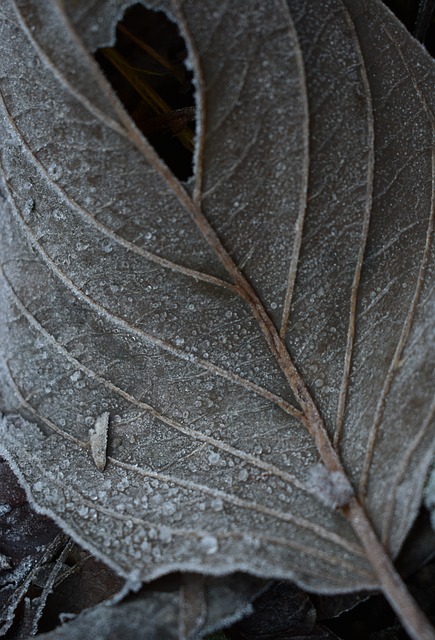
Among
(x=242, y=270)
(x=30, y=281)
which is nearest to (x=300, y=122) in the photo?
(x=242, y=270)

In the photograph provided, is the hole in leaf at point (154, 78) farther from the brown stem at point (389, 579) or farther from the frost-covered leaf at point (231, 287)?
the brown stem at point (389, 579)

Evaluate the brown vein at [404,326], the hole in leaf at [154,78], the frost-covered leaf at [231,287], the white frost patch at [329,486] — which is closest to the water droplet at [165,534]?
the frost-covered leaf at [231,287]

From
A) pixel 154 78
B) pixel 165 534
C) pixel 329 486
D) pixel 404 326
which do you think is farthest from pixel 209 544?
pixel 154 78

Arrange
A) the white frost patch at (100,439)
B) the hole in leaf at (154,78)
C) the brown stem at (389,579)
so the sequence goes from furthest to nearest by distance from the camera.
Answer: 1. the hole in leaf at (154,78)
2. the white frost patch at (100,439)
3. the brown stem at (389,579)

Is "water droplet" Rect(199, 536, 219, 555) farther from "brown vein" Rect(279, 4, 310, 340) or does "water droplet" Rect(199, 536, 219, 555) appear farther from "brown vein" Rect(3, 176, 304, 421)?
"brown vein" Rect(279, 4, 310, 340)

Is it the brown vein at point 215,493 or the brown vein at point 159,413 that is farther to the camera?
the brown vein at point 159,413

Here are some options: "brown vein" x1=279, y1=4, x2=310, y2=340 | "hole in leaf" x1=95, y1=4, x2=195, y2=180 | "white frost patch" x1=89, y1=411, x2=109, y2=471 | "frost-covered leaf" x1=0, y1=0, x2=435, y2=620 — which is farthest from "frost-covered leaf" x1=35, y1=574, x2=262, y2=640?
"hole in leaf" x1=95, y1=4, x2=195, y2=180

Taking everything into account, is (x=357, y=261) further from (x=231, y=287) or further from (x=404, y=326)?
(x=231, y=287)
